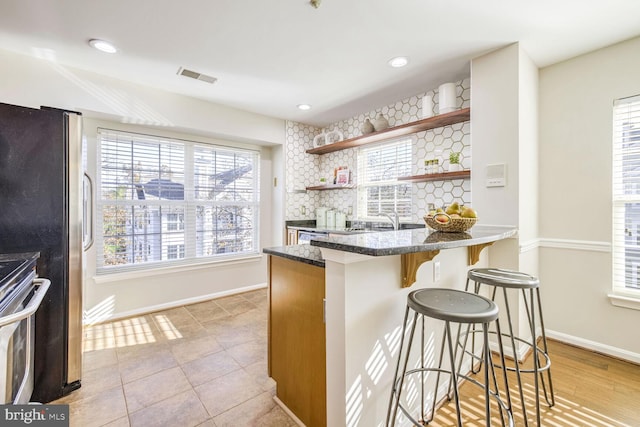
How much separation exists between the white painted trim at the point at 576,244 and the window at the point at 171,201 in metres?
3.45

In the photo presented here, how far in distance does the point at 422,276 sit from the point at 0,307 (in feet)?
6.02

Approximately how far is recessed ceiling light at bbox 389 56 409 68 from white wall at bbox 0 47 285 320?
78.6 inches

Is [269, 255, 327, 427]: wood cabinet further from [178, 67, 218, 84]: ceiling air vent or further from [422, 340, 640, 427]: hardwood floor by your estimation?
[178, 67, 218, 84]: ceiling air vent

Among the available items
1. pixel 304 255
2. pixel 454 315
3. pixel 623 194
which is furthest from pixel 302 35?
pixel 623 194

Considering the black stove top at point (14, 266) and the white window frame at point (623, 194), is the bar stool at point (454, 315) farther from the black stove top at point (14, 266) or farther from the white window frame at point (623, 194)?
the white window frame at point (623, 194)

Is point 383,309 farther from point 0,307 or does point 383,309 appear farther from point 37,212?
point 37,212

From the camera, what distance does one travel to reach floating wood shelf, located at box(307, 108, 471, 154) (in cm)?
265

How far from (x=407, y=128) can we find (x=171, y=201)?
9.54ft

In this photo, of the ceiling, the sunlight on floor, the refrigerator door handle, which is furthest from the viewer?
the sunlight on floor

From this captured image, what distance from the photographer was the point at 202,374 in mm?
2061

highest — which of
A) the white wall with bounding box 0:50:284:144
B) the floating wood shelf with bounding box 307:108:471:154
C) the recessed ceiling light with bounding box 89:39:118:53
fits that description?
the recessed ceiling light with bounding box 89:39:118:53

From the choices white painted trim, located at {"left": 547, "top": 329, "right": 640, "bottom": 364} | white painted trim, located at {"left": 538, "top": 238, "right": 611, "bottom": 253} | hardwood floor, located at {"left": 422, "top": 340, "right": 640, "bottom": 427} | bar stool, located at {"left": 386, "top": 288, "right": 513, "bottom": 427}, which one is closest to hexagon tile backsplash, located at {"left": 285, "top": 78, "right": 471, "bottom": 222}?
white painted trim, located at {"left": 538, "top": 238, "right": 611, "bottom": 253}

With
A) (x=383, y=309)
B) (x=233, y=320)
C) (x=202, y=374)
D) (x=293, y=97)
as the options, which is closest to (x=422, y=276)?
(x=383, y=309)

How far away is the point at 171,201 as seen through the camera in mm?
3459
